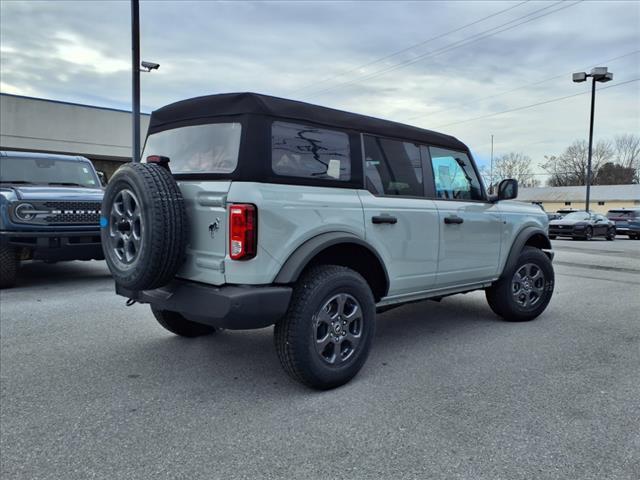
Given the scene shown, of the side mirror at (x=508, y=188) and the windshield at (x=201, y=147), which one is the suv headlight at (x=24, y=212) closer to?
the windshield at (x=201, y=147)

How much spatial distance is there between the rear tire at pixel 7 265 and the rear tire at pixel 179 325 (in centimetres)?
385

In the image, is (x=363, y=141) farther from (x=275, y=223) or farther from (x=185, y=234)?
(x=185, y=234)

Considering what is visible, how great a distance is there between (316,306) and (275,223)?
0.63 metres

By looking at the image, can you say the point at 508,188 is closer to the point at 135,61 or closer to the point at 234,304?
the point at 234,304

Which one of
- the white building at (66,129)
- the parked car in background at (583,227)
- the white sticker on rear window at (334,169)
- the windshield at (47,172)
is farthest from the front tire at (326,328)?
the white building at (66,129)

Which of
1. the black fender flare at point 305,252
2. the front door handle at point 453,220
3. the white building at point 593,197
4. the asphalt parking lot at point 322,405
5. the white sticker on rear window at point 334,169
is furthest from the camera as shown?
the white building at point 593,197

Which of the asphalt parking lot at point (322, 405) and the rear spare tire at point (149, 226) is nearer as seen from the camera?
the asphalt parking lot at point (322, 405)

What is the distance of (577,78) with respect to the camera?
27.5 meters

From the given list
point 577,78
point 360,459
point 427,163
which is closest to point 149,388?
point 360,459

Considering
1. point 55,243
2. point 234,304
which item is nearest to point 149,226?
point 234,304

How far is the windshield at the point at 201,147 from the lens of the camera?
330cm

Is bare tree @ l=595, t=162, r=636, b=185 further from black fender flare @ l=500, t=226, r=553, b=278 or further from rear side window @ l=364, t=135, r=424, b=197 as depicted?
rear side window @ l=364, t=135, r=424, b=197

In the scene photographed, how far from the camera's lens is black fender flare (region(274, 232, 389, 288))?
10.5 feet

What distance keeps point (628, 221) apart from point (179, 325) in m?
25.6
